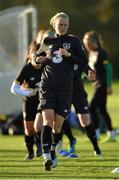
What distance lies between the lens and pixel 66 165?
12211 mm

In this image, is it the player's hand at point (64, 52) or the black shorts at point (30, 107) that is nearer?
the player's hand at point (64, 52)

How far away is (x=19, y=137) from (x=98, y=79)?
10.6 ft

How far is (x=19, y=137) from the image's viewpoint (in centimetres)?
1914

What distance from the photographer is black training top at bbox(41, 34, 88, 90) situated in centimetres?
1152

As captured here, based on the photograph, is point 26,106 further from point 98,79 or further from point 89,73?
point 98,79

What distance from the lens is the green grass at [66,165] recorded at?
1093cm

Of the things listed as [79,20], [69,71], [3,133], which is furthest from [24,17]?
[79,20]

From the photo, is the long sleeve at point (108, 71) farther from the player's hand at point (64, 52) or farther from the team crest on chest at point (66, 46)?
the player's hand at point (64, 52)

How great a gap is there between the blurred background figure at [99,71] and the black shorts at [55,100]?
409cm

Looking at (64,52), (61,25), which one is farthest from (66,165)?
A: (61,25)

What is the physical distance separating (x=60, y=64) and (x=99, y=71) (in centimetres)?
506

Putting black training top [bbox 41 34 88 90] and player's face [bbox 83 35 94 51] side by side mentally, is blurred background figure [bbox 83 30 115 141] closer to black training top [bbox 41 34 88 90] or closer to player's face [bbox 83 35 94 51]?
player's face [bbox 83 35 94 51]

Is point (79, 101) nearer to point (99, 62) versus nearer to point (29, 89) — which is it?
point (29, 89)

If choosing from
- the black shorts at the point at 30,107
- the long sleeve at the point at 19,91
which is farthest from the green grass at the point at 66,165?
the long sleeve at the point at 19,91
